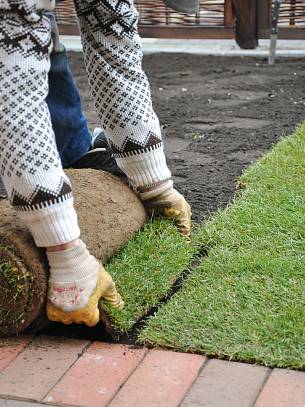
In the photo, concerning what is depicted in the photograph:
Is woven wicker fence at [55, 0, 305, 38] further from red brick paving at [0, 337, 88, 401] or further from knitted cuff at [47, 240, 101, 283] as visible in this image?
red brick paving at [0, 337, 88, 401]

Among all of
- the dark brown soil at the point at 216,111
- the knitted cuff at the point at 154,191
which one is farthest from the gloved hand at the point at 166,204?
the dark brown soil at the point at 216,111

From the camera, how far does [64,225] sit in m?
2.60

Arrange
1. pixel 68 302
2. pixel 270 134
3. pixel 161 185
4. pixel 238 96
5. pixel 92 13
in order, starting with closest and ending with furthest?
pixel 68 302, pixel 92 13, pixel 161 185, pixel 270 134, pixel 238 96

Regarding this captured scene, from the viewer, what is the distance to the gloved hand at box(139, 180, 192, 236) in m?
3.16

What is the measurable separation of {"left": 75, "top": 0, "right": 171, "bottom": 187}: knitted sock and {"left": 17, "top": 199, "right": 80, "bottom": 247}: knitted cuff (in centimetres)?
50

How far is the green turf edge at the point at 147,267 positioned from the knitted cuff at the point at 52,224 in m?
0.24

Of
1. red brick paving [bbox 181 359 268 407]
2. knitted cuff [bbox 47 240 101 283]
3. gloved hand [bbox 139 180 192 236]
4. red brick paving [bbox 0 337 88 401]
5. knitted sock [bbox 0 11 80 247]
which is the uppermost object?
knitted sock [bbox 0 11 80 247]

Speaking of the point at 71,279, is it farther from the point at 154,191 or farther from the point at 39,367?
the point at 154,191

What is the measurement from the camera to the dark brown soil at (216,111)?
13.1 feet

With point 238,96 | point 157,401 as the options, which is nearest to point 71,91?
point 157,401

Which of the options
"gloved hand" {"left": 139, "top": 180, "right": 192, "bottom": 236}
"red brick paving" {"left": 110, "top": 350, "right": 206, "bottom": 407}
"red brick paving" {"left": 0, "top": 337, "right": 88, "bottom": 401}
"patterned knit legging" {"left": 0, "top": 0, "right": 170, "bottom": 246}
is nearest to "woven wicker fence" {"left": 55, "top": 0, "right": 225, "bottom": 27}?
"gloved hand" {"left": 139, "top": 180, "right": 192, "bottom": 236}

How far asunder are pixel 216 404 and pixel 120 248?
0.86 meters

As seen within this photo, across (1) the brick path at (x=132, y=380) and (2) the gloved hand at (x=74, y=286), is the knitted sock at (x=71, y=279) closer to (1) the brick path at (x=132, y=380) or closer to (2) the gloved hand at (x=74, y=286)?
(2) the gloved hand at (x=74, y=286)

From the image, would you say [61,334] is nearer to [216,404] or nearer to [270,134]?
[216,404]
